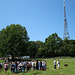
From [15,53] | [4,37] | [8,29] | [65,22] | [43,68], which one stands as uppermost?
[65,22]

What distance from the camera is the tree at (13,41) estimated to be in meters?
46.8

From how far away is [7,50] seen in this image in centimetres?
4634

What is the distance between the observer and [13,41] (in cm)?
4844

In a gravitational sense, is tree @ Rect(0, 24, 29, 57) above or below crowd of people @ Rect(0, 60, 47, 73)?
above

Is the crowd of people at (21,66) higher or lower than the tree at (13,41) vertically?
lower

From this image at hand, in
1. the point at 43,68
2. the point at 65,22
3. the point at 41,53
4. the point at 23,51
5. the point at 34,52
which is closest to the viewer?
the point at 43,68

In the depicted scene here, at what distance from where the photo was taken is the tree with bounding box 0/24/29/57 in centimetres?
4684

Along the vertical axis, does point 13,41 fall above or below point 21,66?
above

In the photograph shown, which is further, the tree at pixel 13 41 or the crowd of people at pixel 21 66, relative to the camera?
the tree at pixel 13 41

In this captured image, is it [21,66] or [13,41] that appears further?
[13,41]

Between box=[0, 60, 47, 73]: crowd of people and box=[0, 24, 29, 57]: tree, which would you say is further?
box=[0, 24, 29, 57]: tree

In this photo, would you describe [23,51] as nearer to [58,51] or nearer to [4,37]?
[4,37]

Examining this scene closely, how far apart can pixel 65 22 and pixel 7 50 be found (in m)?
65.3

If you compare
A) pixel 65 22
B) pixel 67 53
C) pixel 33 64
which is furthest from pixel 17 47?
pixel 65 22
